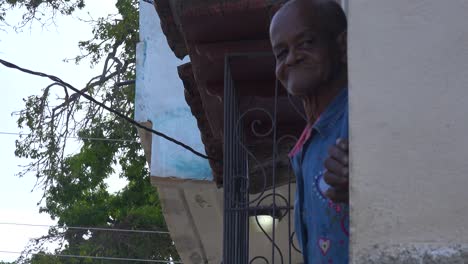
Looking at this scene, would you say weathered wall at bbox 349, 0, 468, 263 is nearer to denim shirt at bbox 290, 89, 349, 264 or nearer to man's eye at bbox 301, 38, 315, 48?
denim shirt at bbox 290, 89, 349, 264

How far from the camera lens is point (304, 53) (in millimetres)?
2748

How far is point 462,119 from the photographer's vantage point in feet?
7.27

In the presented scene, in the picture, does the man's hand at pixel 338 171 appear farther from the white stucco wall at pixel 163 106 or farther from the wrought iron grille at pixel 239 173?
the white stucco wall at pixel 163 106

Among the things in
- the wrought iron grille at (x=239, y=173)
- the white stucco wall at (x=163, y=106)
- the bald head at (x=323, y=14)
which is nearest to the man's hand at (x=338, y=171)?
the bald head at (x=323, y=14)

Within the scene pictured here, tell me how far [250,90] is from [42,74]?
113cm

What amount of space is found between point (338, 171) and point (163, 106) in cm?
671

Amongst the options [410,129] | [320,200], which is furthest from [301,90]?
[410,129]

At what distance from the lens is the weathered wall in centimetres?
219

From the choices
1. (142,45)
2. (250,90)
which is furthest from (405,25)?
(142,45)

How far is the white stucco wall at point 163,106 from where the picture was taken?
8.72 m

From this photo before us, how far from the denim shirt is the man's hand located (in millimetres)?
90

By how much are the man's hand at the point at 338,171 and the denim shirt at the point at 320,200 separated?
0.30ft

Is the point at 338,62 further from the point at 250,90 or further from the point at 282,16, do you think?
the point at 250,90

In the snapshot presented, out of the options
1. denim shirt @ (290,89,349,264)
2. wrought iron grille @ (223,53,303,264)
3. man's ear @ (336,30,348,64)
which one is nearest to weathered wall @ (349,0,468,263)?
denim shirt @ (290,89,349,264)
